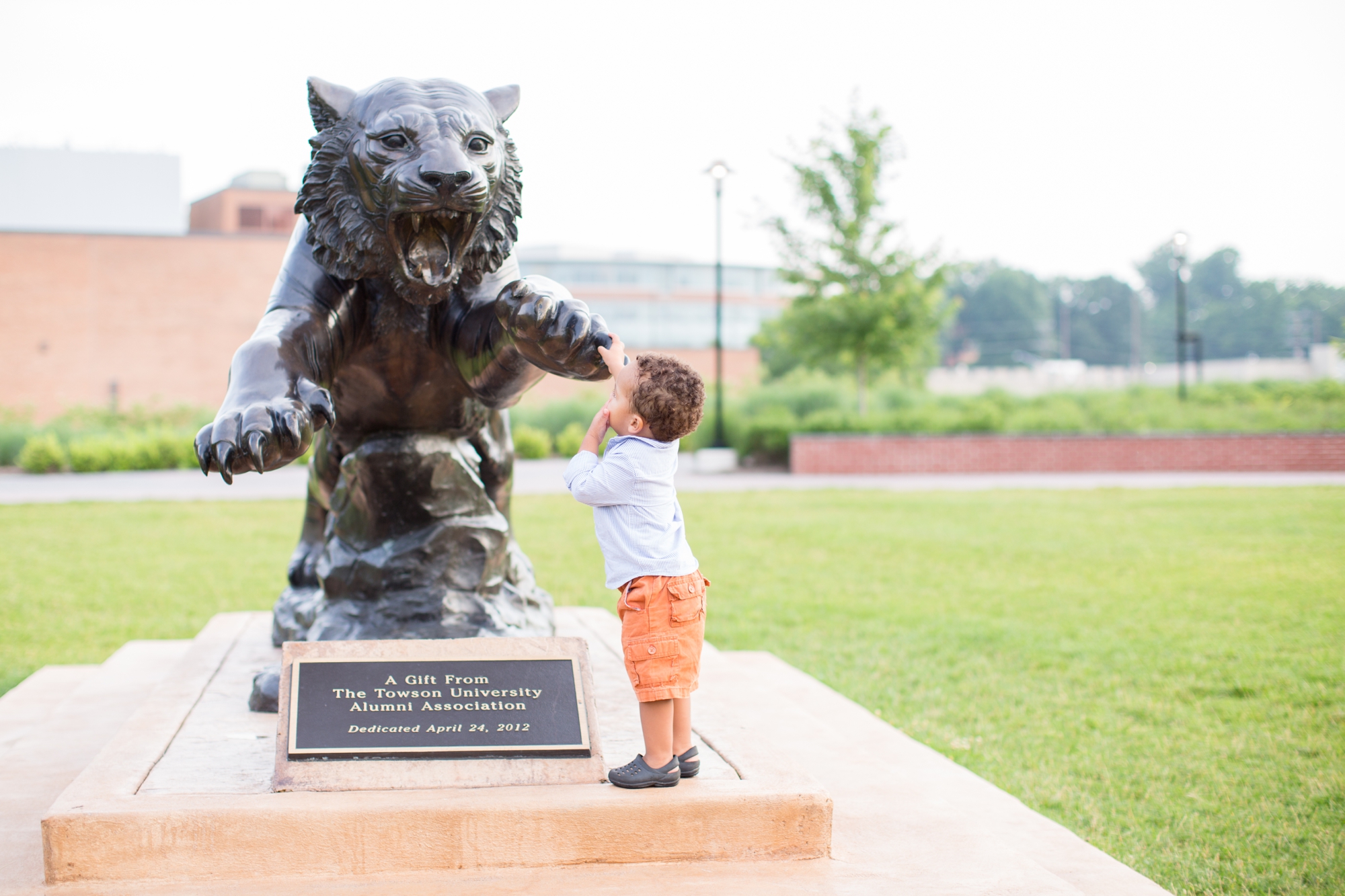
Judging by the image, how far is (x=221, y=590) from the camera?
8.27 meters

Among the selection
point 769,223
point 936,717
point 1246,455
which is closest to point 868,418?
point 769,223

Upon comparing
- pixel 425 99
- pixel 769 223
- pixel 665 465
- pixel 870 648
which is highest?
pixel 769 223

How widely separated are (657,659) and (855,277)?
2007 cm

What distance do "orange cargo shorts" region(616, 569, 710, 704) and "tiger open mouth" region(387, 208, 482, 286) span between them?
3.44 ft

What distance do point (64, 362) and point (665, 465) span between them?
36.8m

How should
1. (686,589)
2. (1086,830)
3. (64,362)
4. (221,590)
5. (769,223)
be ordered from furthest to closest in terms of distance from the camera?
(64,362) < (769,223) < (221,590) < (1086,830) < (686,589)

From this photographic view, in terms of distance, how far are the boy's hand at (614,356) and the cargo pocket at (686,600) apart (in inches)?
21.2

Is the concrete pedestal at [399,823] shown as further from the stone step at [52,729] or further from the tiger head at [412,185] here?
the tiger head at [412,185]

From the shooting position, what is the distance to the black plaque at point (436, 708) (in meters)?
2.73

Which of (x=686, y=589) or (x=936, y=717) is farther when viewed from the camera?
(x=936, y=717)

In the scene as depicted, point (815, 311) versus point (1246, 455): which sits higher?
point (815, 311)

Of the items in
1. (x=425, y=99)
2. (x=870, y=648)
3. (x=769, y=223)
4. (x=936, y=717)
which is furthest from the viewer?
(x=769, y=223)

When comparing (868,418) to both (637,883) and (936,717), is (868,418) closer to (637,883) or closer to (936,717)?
(936,717)

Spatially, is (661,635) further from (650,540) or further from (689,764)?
(689,764)
